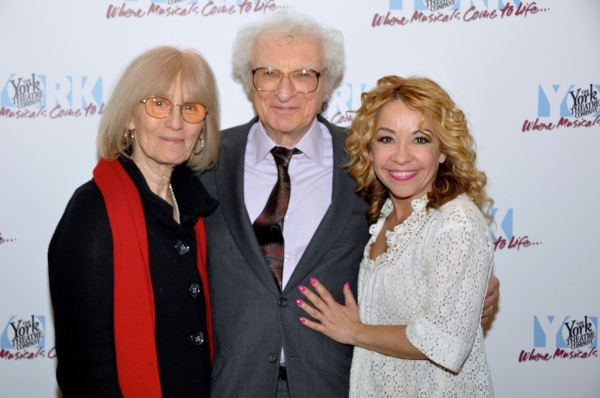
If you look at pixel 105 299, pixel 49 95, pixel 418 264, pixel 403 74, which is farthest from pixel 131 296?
pixel 403 74

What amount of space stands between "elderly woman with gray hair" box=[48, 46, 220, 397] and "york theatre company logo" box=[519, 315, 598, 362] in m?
1.79

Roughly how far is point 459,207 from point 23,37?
221 centimetres

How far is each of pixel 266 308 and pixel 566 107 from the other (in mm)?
1879

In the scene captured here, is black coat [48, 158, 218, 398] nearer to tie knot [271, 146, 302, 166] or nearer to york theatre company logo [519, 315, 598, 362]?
tie knot [271, 146, 302, 166]

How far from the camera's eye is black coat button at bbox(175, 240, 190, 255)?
1.99 meters

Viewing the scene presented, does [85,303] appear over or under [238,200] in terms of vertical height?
under

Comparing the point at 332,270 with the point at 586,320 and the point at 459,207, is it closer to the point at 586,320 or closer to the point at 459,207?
the point at 459,207

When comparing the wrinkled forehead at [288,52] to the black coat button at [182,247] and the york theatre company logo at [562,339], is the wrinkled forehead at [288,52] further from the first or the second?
the york theatre company logo at [562,339]

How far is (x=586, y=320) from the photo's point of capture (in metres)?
3.03

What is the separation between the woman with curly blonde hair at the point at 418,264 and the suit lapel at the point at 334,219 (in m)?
0.09

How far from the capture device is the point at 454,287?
1797mm

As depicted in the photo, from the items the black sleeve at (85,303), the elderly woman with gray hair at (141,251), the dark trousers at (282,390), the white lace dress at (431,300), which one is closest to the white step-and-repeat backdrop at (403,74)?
the elderly woman with gray hair at (141,251)

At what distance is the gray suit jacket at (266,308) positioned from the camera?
2.14 m

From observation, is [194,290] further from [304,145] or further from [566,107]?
[566,107]
